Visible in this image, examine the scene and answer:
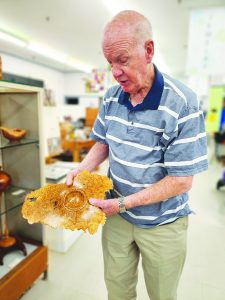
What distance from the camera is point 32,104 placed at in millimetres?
1624

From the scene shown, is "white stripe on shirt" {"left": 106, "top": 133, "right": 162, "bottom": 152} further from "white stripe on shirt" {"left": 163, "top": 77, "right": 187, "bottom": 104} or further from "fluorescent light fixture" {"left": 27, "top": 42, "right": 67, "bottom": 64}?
"fluorescent light fixture" {"left": 27, "top": 42, "right": 67, "bottom": 64}

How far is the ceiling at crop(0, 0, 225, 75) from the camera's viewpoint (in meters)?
4.38

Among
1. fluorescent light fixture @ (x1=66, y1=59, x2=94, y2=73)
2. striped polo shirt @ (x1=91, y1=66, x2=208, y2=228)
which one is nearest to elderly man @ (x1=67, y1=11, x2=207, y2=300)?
striped polo shirt @ (x1=91, y1=66, x2=208, y2=228)

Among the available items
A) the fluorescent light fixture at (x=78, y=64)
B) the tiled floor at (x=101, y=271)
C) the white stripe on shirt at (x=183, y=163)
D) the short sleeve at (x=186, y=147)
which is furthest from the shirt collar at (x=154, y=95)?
the fluorescent light fixture at (x=78, y=64)

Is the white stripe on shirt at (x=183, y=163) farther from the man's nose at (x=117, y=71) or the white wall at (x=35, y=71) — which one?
the white wall at (x=35, y=71)

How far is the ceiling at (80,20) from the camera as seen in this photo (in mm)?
4375

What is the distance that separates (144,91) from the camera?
3.19 feet

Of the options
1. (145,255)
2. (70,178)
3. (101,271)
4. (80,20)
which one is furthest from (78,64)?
(145,255)

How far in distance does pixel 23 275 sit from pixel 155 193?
1.24 metres

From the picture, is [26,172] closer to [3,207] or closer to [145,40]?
[3,207]

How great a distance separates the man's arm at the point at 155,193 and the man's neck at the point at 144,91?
0.35 metres

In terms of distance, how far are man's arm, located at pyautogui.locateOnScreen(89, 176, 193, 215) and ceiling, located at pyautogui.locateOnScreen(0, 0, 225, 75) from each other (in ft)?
12.8

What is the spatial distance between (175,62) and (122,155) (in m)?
9.86

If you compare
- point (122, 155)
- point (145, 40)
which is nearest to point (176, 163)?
point (122, 155)
